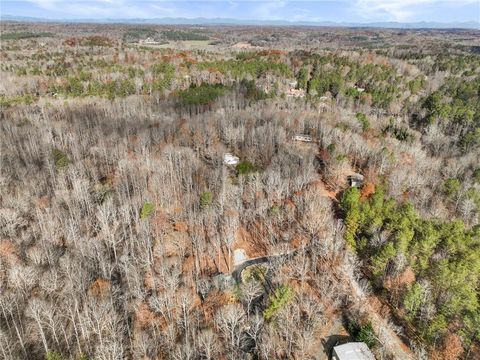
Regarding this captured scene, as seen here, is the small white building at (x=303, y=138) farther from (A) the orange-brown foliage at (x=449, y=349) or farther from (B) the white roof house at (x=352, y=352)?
(A) the orange-brown foliage at (x=449, y=349)

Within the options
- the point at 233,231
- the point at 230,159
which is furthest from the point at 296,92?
the point at 233,231

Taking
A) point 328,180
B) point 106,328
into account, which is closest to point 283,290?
point 106,328

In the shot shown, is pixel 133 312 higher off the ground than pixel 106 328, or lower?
lower

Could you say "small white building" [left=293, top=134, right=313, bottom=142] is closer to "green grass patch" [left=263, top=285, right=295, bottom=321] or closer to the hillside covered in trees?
the hillside covered in trees

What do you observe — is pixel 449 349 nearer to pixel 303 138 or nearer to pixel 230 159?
pixel 230 159

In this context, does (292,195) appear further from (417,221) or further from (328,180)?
(417,221)
